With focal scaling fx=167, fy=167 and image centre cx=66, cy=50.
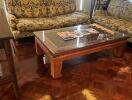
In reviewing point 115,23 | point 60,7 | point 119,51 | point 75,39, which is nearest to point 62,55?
point 75,39

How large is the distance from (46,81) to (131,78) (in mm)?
1081

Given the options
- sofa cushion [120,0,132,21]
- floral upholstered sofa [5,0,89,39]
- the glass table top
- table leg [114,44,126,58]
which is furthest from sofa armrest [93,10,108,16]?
table leg [114,44,126,58]

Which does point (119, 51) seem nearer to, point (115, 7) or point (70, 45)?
point (70, 45)

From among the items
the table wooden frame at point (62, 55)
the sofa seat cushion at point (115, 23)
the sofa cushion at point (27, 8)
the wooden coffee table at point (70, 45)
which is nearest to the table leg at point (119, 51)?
the wooden coffee table at point (70, 45)

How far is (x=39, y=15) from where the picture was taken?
320cm

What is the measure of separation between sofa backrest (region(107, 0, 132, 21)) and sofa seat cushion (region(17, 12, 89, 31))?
578 mm

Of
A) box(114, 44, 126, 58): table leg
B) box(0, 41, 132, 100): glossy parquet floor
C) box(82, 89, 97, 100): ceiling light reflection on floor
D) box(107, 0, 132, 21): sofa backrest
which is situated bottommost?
box(82, 89, 97, 100): ceiling light reflection on floor

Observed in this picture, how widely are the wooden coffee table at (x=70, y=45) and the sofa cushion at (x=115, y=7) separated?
105 cm

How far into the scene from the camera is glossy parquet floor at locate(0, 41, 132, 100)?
5.92ft

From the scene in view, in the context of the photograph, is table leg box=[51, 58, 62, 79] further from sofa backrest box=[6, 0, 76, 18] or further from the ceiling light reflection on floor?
sofa backrest box=[6, 0, 76, 18]

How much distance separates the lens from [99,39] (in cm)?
228

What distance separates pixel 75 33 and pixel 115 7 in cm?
149

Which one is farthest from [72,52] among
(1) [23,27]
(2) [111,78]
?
(1) [23,27]

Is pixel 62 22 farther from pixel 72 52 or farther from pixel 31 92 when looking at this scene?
pixel 31 92
